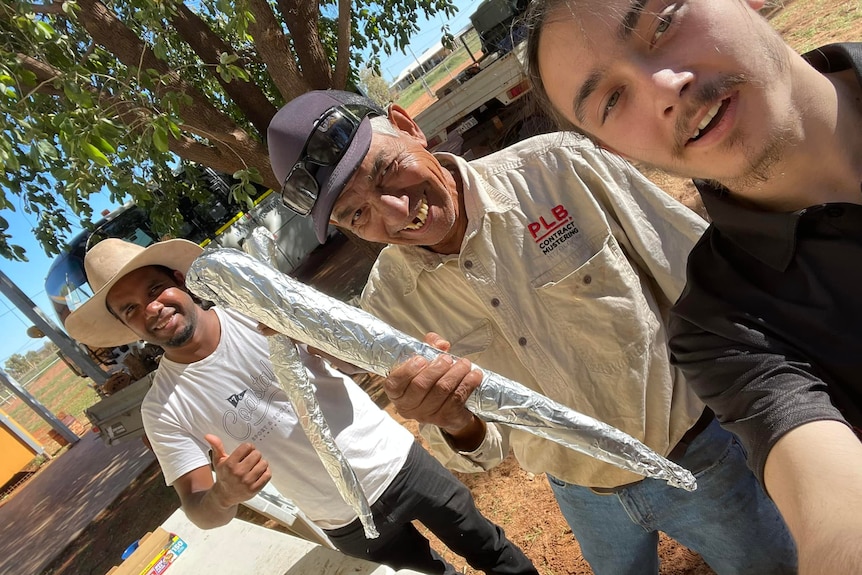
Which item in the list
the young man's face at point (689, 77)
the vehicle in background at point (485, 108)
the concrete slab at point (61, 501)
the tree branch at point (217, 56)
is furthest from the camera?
the vehicle in background at point (485, 108)

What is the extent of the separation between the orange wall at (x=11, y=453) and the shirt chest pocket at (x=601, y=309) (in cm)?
1204

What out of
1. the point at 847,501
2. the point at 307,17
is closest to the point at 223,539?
the point at 847,501

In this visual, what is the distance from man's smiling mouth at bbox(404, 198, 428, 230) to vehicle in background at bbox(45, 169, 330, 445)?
478 cm

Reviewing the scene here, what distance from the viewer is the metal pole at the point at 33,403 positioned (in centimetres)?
852

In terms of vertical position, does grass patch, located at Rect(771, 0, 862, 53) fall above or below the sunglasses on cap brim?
below

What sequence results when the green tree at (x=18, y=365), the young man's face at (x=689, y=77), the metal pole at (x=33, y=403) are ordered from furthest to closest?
the green tree at (x=18, y=365) < the metal pole at (x=33, y=403) < the young man's face at (x=689, y=77)

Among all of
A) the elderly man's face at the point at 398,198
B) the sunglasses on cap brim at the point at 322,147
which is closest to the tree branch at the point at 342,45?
the sunglasses on cap brim at the point at 322,147

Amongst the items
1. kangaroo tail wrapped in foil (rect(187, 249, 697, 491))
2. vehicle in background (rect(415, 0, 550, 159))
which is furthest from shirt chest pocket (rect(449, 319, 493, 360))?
vehicle in background (rect(415, 0, 550, 159))

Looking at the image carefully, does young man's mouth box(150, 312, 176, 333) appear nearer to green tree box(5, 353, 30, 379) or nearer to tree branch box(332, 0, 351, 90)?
tree branch box(332, 0, 351, 90)

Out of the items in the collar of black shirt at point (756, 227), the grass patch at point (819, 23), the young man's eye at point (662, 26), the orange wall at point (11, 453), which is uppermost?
the young man's eye at point (662, 26)

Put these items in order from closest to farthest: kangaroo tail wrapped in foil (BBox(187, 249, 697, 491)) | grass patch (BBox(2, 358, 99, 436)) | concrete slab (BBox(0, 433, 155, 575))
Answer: kangaroo tail wrapped in foil (BBox(187, 249, 697, 491)) < concrete slab (BBox(0, 433, 155, 575)) < grass patch (BBox(2, 358, 99, 436))

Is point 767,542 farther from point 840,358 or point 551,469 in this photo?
point 840,358

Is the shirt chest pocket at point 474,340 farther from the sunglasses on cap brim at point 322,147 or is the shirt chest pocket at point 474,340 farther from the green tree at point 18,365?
the green tree at point 18,365

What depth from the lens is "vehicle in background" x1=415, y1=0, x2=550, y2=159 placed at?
7.24 meters
